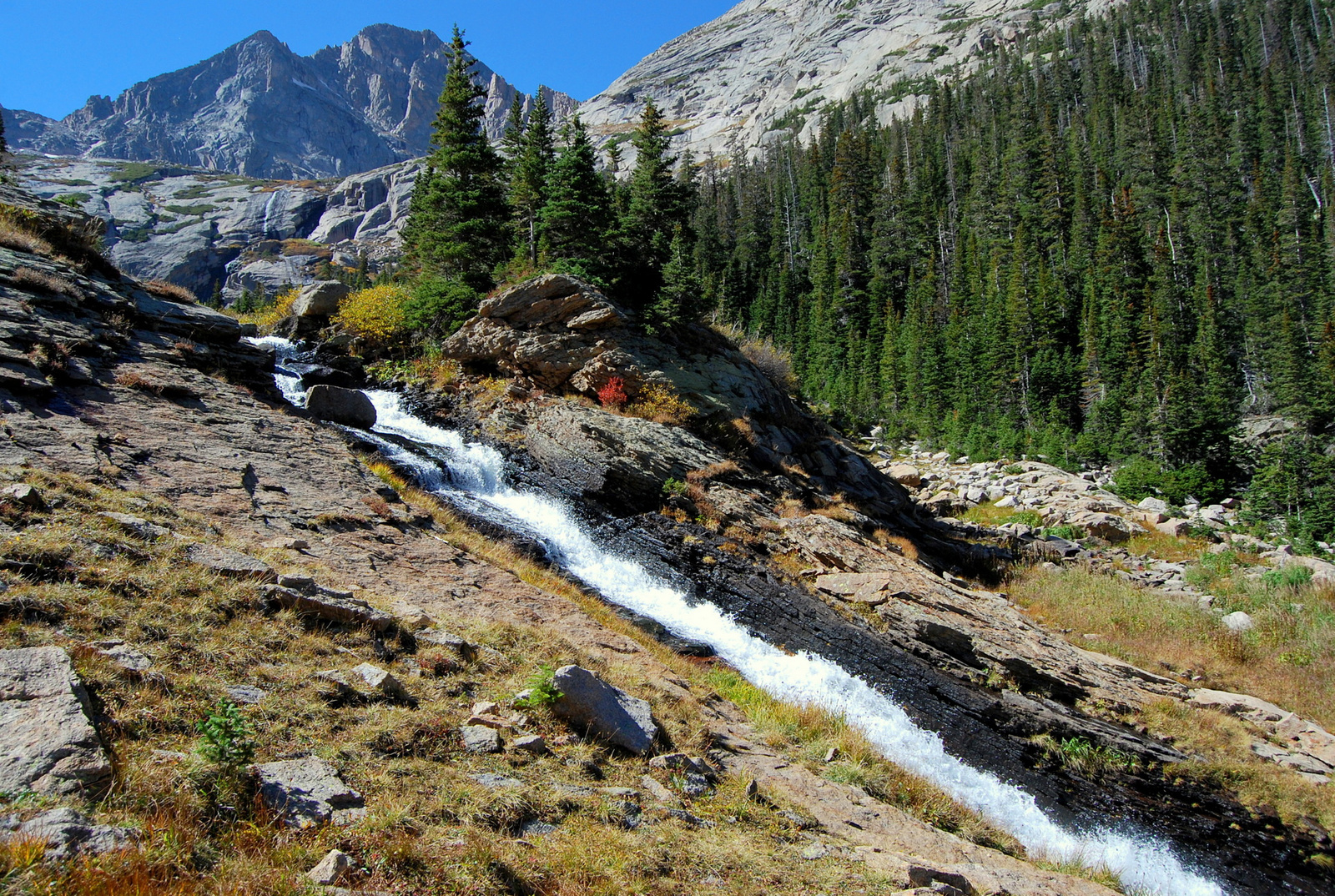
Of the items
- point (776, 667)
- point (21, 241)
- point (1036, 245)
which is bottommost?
point (776, 667)

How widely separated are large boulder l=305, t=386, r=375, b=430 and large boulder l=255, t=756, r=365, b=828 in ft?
57.8

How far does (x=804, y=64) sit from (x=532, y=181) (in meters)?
162

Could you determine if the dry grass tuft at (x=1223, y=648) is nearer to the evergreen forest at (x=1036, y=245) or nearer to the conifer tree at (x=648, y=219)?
the evergreen forest at (x=1036, y=245)

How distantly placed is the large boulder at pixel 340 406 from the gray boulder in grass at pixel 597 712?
16.6 m

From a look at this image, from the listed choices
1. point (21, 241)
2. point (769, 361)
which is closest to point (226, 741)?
point (21, 241)

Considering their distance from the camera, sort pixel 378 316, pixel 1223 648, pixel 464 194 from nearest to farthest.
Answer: pixel 1223 648 < pixel 464 194 < pixel 378 316

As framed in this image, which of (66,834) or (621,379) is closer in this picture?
(66,834)

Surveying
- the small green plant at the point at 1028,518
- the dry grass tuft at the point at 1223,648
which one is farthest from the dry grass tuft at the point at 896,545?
the small green plant at the point at 1028,518

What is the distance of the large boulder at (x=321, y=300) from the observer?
107 feet

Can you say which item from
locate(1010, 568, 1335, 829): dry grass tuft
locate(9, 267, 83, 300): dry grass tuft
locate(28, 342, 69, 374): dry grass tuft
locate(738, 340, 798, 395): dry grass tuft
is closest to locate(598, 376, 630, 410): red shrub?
locate(738, 340, 798, 395): dry grass tuft

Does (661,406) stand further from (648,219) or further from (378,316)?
(378,316)

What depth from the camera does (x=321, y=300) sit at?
3262 cm

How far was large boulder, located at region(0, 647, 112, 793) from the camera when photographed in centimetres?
332

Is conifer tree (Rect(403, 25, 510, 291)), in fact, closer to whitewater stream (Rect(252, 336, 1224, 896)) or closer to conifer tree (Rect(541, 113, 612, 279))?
conifer tree (Rect(541, 113, 612, 279))
